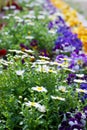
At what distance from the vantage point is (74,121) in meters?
2.79

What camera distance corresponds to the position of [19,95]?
126 inches

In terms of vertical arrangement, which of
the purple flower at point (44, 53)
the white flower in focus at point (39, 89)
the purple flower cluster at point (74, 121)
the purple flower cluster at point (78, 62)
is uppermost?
the white flower in focus at point (39, 89)

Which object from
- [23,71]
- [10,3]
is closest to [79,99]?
[23,71]

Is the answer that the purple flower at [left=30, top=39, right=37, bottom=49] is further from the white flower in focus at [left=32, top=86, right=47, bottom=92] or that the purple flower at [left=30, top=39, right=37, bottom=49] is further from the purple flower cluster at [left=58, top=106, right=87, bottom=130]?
the purple flower cluster at [left=58, top=106, right=87, bottom=130]

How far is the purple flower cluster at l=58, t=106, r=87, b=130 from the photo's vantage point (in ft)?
9.09

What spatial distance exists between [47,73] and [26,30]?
96.8 inches

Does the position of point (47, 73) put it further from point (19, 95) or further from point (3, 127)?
point (3, 127)

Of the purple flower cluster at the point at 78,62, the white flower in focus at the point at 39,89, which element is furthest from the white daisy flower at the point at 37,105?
the purple flower cluster at the point at 78,62

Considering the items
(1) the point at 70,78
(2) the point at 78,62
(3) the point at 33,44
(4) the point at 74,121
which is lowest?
(3) the point at 33,44

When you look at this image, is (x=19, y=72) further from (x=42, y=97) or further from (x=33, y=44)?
(x=33, y=44)

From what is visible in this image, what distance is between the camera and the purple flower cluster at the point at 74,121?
277cm

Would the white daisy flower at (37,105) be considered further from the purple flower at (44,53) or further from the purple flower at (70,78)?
the purple flower at (44,53)

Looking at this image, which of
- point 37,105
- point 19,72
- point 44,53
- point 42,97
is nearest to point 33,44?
point 44,53

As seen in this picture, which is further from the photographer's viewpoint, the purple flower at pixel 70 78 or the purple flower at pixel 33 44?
the purple flower at pixel 33 44
